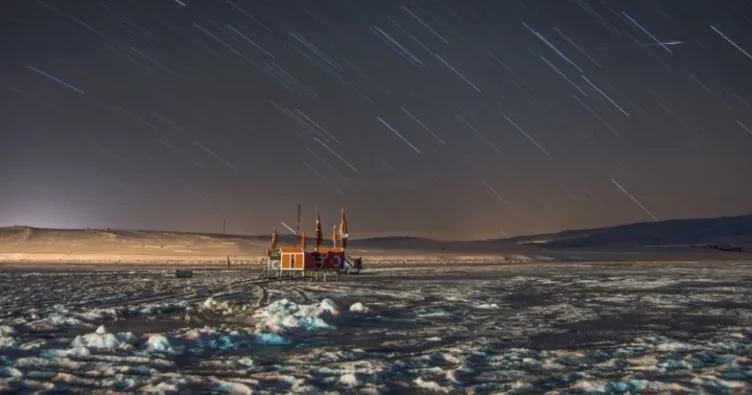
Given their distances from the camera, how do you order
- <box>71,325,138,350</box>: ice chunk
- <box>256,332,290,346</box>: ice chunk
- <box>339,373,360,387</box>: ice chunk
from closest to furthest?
<box>339,373,360,387</box>: ice chunk, <box>71,325,138,350</box>: ice chunk, <box>256,332,290,346</box>: ice chunk

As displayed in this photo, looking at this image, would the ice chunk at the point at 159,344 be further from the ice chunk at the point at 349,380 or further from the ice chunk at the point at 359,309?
the ice chunk at the point at 359,309

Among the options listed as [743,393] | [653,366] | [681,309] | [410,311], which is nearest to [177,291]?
[410,311]

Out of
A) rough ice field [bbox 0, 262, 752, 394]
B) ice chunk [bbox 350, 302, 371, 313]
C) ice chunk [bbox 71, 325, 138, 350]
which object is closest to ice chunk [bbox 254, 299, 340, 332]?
rough ice field [bbox 0, 262, 752, 394]

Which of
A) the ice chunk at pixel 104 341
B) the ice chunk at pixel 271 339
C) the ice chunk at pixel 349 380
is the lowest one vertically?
the ice chunk at pixel 349 380

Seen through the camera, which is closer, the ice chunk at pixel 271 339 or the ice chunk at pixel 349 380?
the ice chunk at pixel 349 380

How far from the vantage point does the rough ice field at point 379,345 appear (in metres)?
9.08

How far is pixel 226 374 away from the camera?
9.66 metres

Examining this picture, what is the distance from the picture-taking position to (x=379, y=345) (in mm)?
12586

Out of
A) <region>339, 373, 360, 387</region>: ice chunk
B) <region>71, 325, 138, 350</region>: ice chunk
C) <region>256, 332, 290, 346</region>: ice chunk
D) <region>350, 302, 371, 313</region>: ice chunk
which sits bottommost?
<region>339, 373, 360, 387</region>: ice chunk

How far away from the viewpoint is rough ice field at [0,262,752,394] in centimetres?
908

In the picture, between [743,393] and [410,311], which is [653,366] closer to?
[743,393]

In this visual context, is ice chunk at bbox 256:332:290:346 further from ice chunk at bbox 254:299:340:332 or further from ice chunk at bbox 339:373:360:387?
ice chunk at bbox 339:373:360:387

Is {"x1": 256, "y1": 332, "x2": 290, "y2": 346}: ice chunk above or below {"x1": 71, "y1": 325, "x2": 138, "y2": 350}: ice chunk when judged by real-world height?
below

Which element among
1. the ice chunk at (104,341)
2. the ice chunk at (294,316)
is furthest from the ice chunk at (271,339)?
the ice chunk at (104,341)
